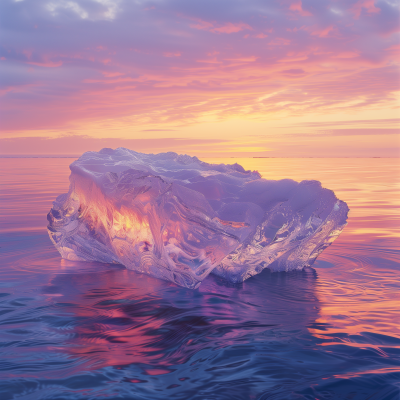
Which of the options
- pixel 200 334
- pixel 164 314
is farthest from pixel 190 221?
pixel 200 334

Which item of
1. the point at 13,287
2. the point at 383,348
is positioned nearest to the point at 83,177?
the point at 13,287

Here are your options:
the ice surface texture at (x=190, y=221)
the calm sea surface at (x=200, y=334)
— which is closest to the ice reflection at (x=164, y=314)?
the calm sea surface at (x=200, y=334)

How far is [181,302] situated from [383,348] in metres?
1.96

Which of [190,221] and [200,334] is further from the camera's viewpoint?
[190,221]

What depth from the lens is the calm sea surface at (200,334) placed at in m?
2.51

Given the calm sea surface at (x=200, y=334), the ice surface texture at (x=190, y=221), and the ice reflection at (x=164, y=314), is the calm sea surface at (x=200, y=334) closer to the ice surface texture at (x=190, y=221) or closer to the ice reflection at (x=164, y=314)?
the ice reflection at (x=164, y=314)

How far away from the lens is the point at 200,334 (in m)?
3.26

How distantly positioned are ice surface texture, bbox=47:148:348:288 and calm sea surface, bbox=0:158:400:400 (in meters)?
0.30

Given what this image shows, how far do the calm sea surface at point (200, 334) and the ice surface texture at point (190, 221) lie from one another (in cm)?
30

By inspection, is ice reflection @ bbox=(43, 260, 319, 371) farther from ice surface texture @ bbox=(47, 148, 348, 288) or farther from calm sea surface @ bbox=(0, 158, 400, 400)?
ice surface texture @ bbox=(47, 148, 348, 288)

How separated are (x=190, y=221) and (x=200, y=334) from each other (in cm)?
146

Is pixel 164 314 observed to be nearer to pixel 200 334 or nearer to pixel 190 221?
pixel 200 334

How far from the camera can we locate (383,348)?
2.99 metres

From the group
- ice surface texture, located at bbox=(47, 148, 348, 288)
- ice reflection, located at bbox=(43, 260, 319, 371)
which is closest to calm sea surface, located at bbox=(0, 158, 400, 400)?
ice reflection, located at bbox=(43, 260, 319, 371)
